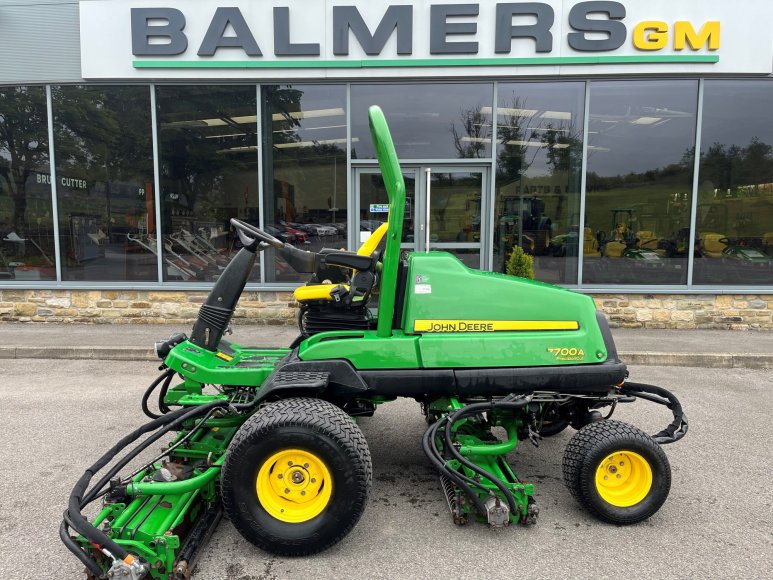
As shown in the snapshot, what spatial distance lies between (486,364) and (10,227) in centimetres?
888

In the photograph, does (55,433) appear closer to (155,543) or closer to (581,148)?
(155,543)

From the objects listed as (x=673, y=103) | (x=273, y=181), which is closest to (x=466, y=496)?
(x=273, y=181)

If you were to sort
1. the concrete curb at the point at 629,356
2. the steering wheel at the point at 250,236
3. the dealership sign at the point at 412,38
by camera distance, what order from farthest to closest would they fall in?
the dealership sign at the point at 412,38 < the concrete curb at the point at 629,356 < the steering wheel at the point at 250,236

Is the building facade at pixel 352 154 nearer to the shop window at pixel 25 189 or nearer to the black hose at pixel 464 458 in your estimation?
the shop window at pixel 25 189

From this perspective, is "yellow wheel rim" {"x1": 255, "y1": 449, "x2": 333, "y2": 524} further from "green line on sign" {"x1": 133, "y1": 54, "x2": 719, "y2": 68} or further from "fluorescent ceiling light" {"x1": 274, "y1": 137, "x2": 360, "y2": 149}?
"green line on sign" {"x1": 133, "y1": 54, "x2": 719, "y2": 68}

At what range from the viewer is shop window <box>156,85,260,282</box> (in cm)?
819

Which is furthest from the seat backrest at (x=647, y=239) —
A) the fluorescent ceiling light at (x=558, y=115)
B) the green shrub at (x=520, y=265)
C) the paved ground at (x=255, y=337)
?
the fluorescent ceiling light at (x=558, y=115)

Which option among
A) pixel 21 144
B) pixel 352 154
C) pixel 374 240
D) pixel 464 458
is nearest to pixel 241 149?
pixel 352 154

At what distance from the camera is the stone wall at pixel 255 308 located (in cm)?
809

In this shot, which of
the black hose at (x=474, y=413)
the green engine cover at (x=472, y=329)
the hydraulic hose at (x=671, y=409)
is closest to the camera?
the black hose at (x=474, y=413)

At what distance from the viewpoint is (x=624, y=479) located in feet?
10.1

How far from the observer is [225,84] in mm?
8094

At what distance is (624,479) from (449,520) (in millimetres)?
1056

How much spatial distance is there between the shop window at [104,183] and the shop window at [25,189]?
24 centimetres
